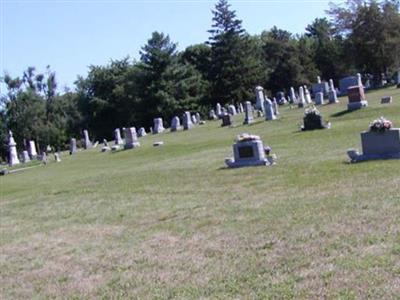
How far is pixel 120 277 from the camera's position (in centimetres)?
817

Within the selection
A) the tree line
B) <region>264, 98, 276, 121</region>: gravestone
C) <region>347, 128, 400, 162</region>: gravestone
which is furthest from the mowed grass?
the tree line

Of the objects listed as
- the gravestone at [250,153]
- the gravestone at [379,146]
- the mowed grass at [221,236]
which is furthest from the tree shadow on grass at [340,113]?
the gravestone at [379,146]

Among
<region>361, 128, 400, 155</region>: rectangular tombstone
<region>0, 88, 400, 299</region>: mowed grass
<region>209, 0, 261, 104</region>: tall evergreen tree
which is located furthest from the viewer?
<region>209, 0, 261, 104</region>: tall evergreen tree

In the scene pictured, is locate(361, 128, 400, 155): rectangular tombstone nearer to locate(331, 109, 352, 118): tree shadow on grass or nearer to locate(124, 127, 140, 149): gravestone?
locate(331, 109, 352, 118): tree shadow on grass

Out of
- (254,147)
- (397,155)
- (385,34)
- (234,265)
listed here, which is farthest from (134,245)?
(385,34)

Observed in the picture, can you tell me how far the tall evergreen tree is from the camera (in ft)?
257

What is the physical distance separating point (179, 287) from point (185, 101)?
6534cm

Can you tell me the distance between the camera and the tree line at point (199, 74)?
6212 centimetres

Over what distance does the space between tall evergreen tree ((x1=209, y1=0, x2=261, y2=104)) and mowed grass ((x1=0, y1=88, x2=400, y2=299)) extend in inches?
2369

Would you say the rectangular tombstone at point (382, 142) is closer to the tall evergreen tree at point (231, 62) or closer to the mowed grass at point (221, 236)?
the mowed grass at point (221, 236)

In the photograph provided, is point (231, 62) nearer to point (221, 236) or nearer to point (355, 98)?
point (355, 98)

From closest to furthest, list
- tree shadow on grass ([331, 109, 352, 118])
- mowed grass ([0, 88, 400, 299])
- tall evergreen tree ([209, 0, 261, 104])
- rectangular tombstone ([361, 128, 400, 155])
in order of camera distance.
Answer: mowed grass ([0, 88, 400, 299])
rectangular tombstone ([361, 128, 400, 155])
tree shadow on grass ([331, 109, 352, 118])
tall evergreen tree ([209, 0, 261, 104])

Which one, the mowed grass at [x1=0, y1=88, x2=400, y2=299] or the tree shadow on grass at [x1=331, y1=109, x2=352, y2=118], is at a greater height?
the tree shadow on grass at [x1=331, y1=109, x2=352, y2=118]

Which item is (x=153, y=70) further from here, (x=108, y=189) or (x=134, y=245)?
(x=134, y=245)
